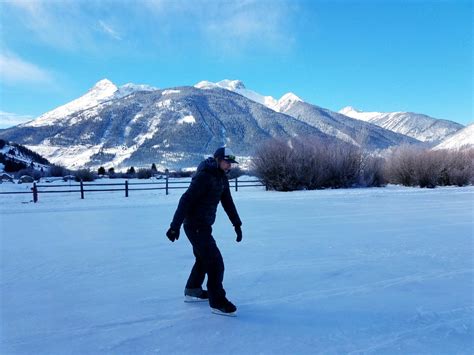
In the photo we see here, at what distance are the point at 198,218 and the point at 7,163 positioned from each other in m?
62.9

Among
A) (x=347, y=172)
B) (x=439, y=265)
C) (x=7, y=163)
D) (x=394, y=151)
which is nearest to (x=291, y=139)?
(x=347, y=172)

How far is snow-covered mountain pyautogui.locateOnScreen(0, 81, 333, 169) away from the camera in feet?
424

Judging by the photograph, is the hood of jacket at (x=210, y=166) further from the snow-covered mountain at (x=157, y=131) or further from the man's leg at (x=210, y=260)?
the snow-covered mountain at (x=157, y=131)

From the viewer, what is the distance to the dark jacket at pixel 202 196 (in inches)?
132

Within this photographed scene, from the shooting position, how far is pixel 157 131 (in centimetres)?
14625

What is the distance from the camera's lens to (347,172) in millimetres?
25594

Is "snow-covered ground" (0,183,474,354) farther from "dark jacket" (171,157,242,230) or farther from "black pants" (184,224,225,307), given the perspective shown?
"dark jacket" (171,157,242,230)

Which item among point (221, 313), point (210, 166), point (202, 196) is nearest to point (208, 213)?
point (202, 196)

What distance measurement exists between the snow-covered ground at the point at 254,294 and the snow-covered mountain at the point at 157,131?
11365 centimetres

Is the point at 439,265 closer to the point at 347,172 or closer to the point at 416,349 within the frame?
the point at 416,349

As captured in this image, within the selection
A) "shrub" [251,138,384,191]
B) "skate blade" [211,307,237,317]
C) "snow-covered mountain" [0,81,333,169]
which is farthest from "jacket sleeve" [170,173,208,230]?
"snow-covered mountain" [0,81,333,169]

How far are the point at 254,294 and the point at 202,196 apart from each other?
136 cm

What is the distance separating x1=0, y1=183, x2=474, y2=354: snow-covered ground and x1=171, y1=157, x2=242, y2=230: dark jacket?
920 millimetres

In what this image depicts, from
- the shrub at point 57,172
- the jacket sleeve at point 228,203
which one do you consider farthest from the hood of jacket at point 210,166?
the shrub at point 57,172
